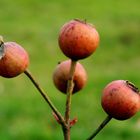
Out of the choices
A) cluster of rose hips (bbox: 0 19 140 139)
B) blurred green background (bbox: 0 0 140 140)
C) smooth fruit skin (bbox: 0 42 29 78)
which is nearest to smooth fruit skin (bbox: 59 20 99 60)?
cluster of rose hips (bbox: 0 19 140 139)

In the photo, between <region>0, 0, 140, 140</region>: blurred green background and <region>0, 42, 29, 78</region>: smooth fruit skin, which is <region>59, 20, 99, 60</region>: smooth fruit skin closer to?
<region>0, 42, 29, 78</region>: smooth fruit skin

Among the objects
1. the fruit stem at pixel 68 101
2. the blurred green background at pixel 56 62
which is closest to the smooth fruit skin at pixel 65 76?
the fruit stem at pixel 68 101

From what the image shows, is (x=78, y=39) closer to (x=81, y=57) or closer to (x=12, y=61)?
(x=81, y=57)

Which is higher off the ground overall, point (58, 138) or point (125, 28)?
point (58, 138)

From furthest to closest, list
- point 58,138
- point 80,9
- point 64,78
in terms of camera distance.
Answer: point 80,9
point 58,138
point 64,78

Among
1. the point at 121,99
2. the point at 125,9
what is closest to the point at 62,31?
the point at 121,99

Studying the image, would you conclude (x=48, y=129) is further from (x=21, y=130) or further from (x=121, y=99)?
(x=121, y=99)

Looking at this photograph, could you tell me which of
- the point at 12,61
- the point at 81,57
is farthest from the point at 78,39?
the point at 12,61
